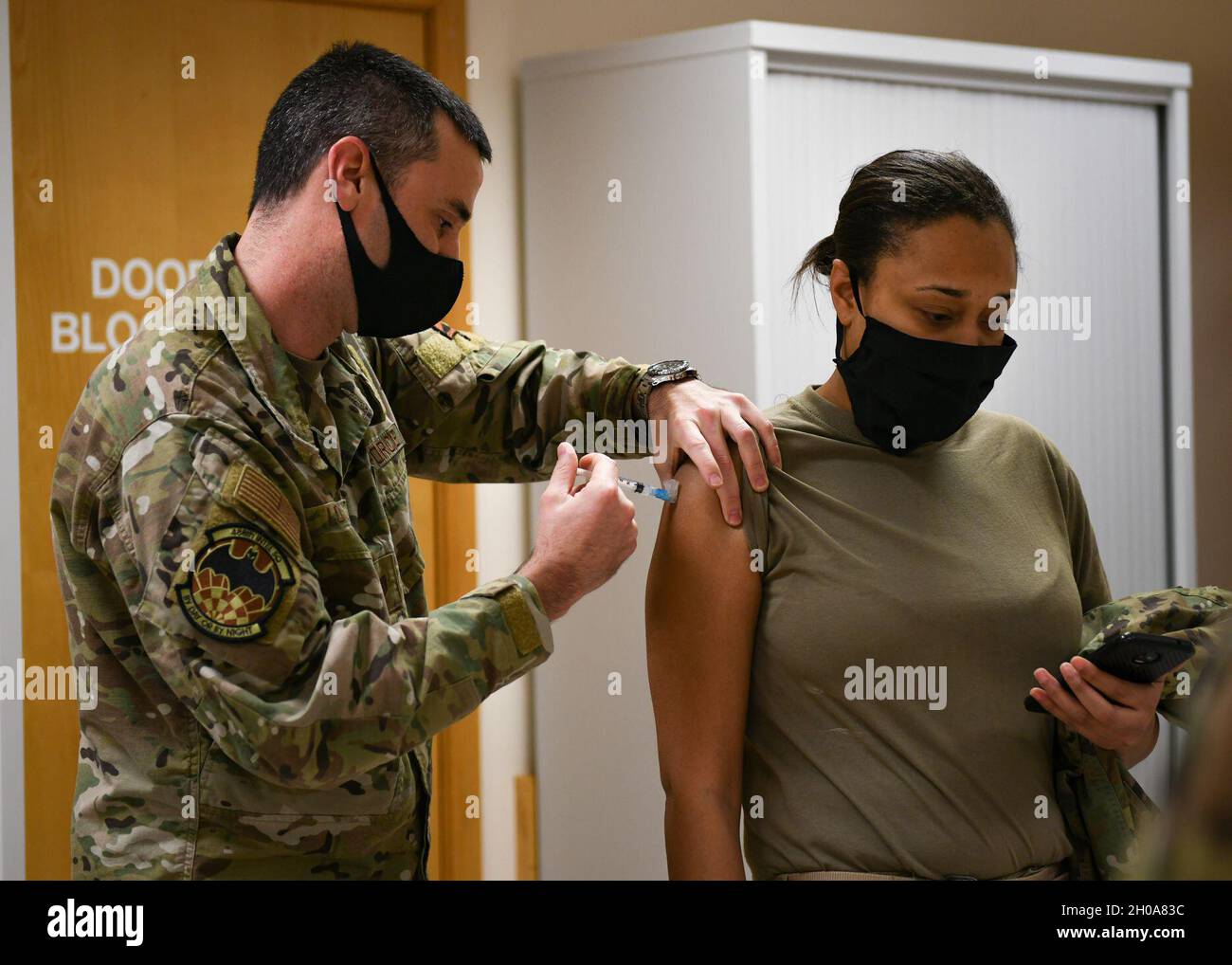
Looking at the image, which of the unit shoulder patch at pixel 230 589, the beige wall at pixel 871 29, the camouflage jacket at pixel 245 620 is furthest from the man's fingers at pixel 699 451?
the beige wall at pixel 871 29

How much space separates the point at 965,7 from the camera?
311cm

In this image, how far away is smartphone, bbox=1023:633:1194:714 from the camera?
1.22 m

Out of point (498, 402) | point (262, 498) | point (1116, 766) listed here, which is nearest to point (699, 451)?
point (498, 402)

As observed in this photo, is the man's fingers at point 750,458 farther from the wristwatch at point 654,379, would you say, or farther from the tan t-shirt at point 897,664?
the wristwatch at point 654,379

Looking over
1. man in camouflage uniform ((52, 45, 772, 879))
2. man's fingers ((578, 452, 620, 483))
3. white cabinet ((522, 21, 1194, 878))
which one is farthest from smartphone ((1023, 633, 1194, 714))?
white cabinet ((522, 21, 1194, 878))

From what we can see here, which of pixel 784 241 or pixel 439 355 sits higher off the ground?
pixel 784 241

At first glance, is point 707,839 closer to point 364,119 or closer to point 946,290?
point 946,290

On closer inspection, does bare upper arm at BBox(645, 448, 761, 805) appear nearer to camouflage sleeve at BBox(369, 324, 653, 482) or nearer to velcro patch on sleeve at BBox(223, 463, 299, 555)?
camouflage sleeve at BBox(369, 324, 653, 482)

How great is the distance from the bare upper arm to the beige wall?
136 centimetres

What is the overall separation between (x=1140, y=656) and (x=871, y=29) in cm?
217

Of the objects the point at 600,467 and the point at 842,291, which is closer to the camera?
the point at 600,467

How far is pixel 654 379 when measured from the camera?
59.9 inches

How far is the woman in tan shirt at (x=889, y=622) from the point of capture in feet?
4.08
